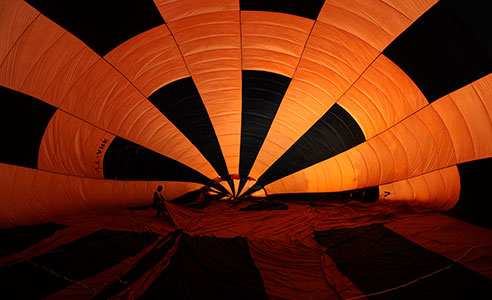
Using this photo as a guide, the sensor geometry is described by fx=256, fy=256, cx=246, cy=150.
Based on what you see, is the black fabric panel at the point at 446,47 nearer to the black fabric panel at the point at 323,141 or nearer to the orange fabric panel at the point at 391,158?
the orange fabric panel at the point at 391,158

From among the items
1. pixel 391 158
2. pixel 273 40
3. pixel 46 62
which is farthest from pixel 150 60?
pixel 391 158

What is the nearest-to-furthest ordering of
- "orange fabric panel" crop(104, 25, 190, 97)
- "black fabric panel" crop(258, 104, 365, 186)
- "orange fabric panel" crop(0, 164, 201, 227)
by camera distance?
"orange fabric panel" crop(104, 25, 190, 97) < "orange fabric panel" crop(0, 164, 201, 227) < "black fabric panel" crop(258, 104, 365, 186)

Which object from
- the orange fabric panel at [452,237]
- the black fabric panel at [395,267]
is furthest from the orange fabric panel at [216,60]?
the orange fabric panel at [452,237]

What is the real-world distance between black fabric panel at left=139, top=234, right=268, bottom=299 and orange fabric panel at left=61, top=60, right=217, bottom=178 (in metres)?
1.79

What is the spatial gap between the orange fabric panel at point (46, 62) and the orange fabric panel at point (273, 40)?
1.52 meters

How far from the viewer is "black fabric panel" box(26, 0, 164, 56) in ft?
6.72

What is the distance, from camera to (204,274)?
5.67ft

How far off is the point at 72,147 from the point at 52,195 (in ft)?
2.11

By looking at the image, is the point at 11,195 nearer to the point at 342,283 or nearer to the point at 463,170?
the point at 342,283

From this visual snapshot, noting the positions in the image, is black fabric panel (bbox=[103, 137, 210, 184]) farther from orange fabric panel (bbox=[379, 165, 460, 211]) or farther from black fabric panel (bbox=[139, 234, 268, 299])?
orange fabric panel (bbox=[379, 165, 460, 211])

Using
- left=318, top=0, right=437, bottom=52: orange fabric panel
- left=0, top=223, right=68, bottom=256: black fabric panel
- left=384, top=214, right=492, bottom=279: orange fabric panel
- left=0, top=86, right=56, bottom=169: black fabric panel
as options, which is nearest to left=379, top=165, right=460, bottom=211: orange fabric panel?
left=384, top=214, right=492, bottom=279: orange fabric panel

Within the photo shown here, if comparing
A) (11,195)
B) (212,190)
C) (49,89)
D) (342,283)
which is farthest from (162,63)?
(212,190)

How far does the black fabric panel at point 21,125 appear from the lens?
2.37 metres

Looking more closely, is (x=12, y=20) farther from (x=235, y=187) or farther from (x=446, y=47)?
(x=235, y=187)
